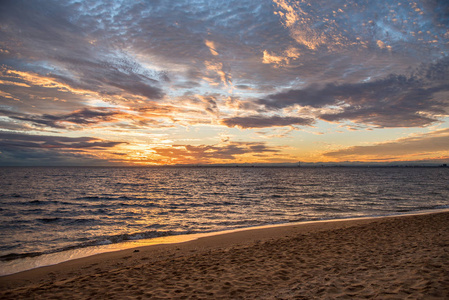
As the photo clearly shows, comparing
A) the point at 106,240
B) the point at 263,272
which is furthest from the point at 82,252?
the point at 263,272

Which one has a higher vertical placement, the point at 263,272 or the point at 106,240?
the point at 263,272

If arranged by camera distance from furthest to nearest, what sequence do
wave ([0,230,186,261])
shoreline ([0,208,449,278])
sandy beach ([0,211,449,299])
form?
1. wave ([0,230,186,261])
2. shoreline ([0,208,449,278])
3. sandy beach ([0,211,449,299])


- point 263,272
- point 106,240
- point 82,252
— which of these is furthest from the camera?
point 106,240

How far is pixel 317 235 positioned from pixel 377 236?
303cm

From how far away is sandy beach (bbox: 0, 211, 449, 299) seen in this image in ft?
22.5

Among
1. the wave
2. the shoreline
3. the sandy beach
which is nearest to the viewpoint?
the sandy beach

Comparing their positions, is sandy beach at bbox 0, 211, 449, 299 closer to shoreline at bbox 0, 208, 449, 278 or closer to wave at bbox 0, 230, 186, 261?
shoreline at bbox 0, 208, 449, 278

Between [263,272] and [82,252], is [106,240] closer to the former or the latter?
[82,252]

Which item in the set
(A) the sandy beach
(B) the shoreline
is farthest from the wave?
(A) the sandy beach

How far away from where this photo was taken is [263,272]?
340 inches

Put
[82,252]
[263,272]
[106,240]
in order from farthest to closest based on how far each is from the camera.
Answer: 1. [106,240]
2. [82,252]
3. [263,272]

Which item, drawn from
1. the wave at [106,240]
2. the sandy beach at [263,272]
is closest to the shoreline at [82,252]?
the wave at [106,240]

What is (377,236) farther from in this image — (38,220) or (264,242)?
(38,220)

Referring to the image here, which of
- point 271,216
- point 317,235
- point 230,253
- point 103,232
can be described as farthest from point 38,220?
point 317,235
